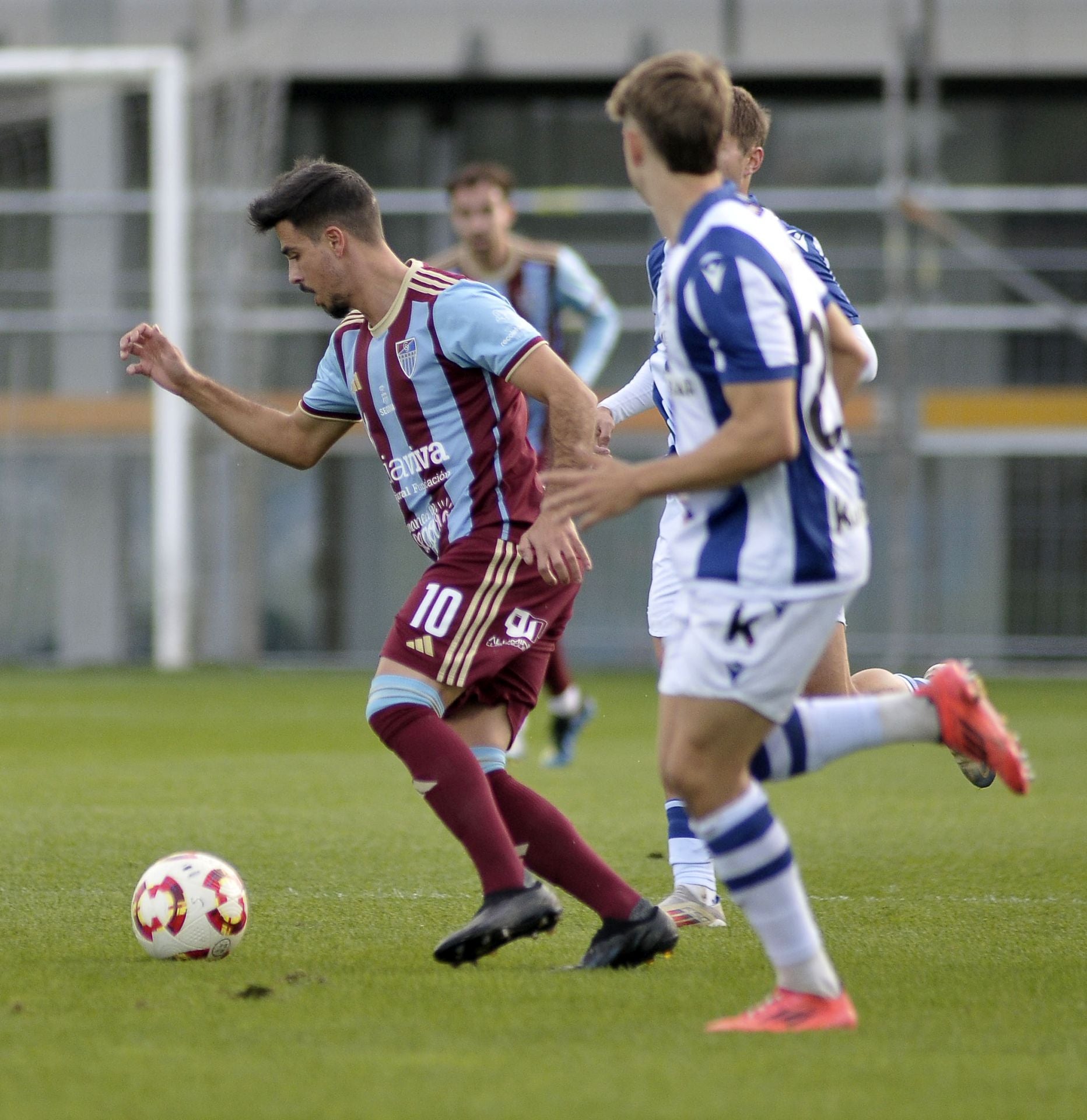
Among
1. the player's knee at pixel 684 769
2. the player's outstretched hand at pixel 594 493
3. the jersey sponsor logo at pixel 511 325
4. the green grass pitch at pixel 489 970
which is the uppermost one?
the jersey sponsor logo at pixel 511 325

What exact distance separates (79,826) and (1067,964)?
3623 millimetres

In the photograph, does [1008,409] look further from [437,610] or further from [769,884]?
[769,884]

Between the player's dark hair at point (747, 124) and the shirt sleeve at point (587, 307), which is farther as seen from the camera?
the shirt sleeve at point (587, 307)

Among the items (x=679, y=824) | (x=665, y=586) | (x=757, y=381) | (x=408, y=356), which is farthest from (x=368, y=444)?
(x=757, y=381)

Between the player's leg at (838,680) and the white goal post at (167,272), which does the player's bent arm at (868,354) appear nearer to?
the player's leg at (838,680)

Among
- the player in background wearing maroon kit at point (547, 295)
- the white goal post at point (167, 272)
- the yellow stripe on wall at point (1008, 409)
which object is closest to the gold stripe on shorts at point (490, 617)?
the player in background wearing maroon kit at point (547, 295)

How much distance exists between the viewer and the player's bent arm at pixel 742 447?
3.38 metres

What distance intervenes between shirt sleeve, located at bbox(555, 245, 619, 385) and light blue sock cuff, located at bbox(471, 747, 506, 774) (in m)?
4.32

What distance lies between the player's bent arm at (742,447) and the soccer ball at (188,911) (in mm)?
1596

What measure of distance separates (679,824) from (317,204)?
6.06 feet

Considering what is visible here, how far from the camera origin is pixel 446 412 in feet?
14.4

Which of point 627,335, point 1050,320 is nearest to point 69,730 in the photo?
point 627,335

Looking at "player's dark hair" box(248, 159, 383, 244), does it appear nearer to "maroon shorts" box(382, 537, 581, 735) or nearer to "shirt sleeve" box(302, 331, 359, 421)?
"shirt sleeve" box(302, 331, 359, 421)

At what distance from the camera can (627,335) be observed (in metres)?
15.1
